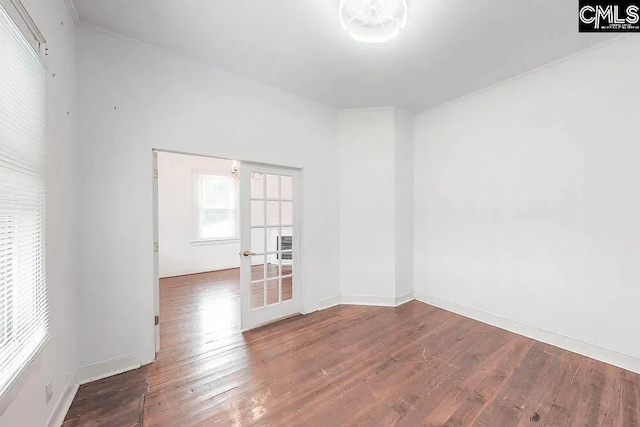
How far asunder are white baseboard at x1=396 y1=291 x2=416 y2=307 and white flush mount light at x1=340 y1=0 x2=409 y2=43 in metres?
3.29

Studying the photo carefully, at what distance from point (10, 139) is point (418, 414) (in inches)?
108

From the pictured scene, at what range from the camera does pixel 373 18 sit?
1.99 m

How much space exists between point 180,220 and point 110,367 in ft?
13.6

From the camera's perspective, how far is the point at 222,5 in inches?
79.6

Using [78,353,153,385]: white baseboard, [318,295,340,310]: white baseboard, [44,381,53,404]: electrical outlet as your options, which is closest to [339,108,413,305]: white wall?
[318,295,340,310]: white baseboard

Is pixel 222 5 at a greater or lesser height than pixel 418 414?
greater

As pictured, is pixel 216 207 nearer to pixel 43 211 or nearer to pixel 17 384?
pixel 43 211

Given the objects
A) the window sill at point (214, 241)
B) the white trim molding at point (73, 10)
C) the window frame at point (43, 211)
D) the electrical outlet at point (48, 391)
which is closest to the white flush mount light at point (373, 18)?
the window frame at point (43, 211)

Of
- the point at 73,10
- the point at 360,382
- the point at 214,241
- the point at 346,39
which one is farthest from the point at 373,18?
the point at 214,241

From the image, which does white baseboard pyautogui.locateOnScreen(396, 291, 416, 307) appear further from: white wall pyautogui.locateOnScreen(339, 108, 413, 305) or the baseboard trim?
the baseboard trim

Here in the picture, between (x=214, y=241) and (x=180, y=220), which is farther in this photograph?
(x=214, y=241)

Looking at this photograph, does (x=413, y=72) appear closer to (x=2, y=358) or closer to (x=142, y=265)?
(x=142, y=265)

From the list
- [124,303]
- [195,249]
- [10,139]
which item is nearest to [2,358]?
[10,139]

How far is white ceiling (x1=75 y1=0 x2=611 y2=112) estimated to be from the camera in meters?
2.05
